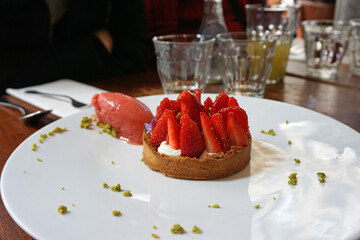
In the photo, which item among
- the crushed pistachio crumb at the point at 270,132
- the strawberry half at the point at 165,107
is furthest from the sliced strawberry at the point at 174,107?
the crushed pistachio crumb at the point at 270,132

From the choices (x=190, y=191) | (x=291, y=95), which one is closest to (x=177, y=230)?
(x=190, y=191)

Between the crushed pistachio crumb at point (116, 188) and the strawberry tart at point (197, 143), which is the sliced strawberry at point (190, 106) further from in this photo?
the crushed pistachio crumb at point (116, 188)

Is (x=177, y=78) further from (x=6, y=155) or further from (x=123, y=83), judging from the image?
(x=6, y=155)

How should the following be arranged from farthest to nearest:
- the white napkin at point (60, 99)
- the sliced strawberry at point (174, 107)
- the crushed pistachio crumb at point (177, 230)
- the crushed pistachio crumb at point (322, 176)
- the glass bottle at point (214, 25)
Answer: the glass bottle at point (214, 25)
the white napkin at point (60, 99)
the sliced strawberry at point (174, 107)
the crushed pistachio crumb at point (322, 176)
the crushed pistachio crumb at point (177, 230)

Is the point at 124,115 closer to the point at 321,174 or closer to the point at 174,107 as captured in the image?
the point at 174,107

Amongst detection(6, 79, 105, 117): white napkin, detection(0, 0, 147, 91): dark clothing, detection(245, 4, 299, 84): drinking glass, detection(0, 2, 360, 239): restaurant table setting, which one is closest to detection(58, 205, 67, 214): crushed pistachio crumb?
detection(0, 2, 360, 239): restaurant table setting

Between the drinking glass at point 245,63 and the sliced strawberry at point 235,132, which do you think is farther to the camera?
the drinking glass at point 245,63
